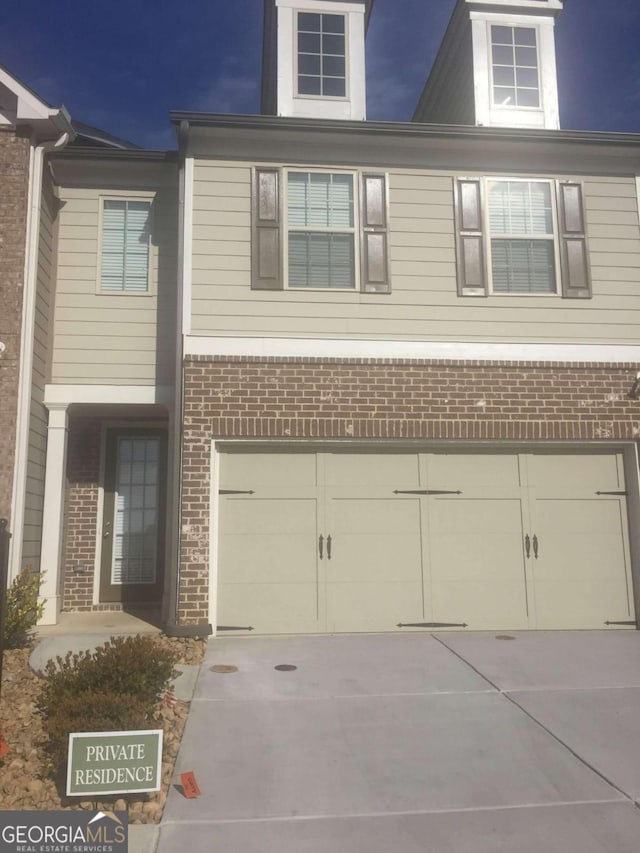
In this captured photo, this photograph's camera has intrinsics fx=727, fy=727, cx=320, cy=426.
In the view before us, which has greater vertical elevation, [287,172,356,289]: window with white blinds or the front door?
[287,172,356,289]: window with white blinds

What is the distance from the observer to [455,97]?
1079 cm

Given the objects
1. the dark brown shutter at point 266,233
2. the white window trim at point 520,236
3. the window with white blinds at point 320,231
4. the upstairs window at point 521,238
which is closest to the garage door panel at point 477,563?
the white window trim at point 520,236

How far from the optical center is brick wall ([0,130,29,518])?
7.94 metres

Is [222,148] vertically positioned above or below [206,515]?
above

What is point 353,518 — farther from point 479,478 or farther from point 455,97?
point 455,97

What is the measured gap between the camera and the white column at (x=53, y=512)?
8586 millimetres

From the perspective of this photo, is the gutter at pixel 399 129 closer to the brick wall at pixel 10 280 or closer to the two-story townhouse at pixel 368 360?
the two-story townhouse at pixel 368 360

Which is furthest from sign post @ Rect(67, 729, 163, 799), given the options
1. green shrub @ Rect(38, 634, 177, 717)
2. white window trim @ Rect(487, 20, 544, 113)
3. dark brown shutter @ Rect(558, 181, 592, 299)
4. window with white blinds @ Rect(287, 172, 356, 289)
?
white window trim @ Rect(487, 20, 544, 113)

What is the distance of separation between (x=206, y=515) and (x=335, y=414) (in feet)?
6.03

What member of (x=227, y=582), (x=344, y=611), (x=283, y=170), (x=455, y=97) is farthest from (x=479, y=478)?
(x=455, y=97)

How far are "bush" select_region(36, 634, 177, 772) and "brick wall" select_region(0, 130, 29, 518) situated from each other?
3.33m

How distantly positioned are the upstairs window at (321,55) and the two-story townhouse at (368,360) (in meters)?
1.40

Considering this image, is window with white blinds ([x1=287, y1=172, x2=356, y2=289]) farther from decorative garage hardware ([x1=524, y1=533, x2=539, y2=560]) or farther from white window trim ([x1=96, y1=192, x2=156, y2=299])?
decorative garage hardware ([x1=524, y1=533, x2=539, y2=560])

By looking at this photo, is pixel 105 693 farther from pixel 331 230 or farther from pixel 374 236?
pixel 374 236
